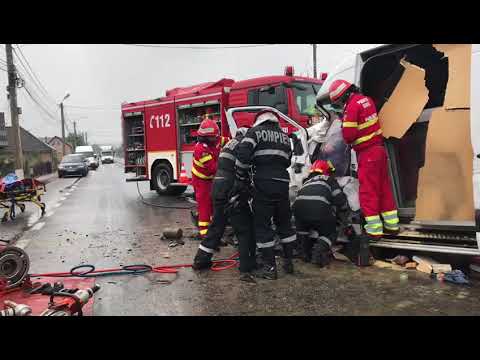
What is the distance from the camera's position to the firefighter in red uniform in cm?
475

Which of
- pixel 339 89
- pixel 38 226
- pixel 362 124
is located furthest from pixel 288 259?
pixel 38 226

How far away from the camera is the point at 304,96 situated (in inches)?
343

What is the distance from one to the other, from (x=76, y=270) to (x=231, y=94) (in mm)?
5899

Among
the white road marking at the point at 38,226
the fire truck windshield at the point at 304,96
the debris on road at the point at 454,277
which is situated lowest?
the white road marking at the point at 38,226

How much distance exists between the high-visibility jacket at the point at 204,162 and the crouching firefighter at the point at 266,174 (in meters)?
1.12

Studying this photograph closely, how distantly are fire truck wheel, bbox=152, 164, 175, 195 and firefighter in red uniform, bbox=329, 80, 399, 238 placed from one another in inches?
311

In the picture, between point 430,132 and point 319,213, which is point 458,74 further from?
point 319,213

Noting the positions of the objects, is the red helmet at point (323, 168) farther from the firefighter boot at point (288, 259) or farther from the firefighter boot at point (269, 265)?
the firefighter boot at point (269, 265)

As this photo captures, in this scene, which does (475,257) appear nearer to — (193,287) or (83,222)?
(193,287)

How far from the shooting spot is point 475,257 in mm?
4320

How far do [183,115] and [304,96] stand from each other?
3.90 m

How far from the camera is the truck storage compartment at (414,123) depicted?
4.61 metres

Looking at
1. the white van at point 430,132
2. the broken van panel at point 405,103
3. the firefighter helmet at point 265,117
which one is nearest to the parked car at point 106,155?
the white van at point 430,132
